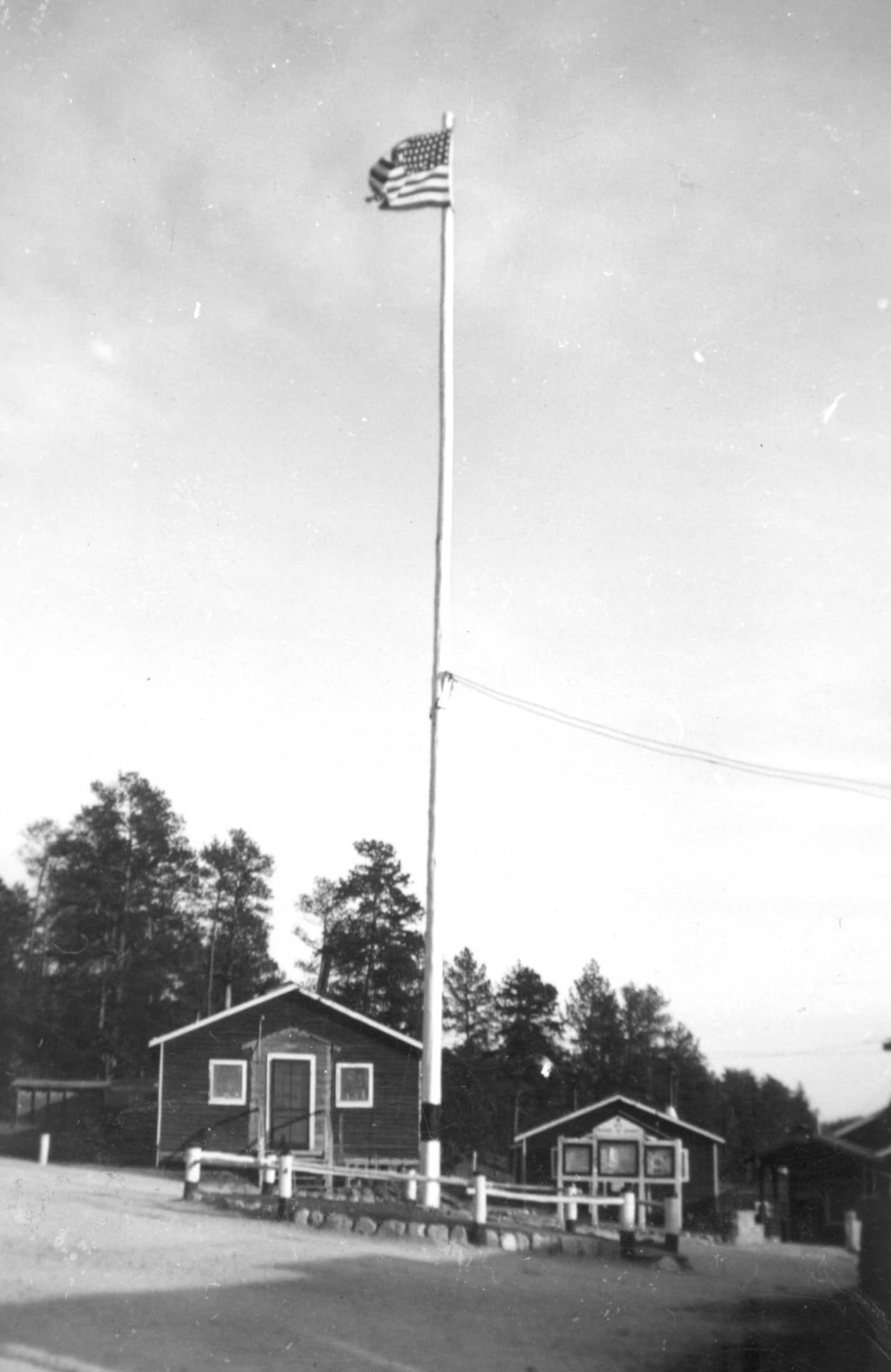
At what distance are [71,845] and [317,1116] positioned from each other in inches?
624

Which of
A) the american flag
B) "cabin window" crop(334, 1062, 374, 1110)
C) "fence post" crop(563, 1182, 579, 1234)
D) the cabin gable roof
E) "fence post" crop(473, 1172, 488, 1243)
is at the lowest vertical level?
"fence post" crop(563, 1182, 579, 1234)

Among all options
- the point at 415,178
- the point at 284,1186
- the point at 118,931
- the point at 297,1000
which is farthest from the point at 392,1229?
the point at 118,931

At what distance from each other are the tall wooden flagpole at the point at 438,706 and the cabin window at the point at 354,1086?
11351 mm

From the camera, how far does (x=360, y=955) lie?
113 feet

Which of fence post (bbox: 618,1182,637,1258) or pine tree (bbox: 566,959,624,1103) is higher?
pine tree (bbox: 566,959,624,1103)

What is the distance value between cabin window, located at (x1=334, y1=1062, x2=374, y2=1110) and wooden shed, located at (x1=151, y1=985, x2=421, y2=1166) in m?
0.02

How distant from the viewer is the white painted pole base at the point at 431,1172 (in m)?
17.1

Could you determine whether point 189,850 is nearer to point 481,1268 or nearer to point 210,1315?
point 481,1268

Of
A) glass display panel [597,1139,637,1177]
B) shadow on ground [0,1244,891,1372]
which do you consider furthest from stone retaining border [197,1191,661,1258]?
glass display panel [597,1139,637,1177]

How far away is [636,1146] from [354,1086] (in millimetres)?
10657

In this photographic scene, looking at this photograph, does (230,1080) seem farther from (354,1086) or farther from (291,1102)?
(354,1086)

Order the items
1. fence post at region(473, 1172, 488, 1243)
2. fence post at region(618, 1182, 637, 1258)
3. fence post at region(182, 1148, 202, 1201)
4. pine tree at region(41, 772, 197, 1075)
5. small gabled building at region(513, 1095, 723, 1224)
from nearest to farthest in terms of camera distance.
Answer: fence post at region(473, 1172, 488, 1243) → fence post at region(618, 1182, 637, 1258) → fence post at region(182, 1148, 202, 1201) → small gabled building at region(513, 1095, 723, 1224) → pine tree at region(41, 772, 197, 1075)

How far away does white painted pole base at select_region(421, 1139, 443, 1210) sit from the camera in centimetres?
1706

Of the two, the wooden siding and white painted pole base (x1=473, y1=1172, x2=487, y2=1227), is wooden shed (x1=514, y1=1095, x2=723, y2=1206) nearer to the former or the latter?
white painted pole base (x1=473, y1=1172, x2=487, y2=1227)
